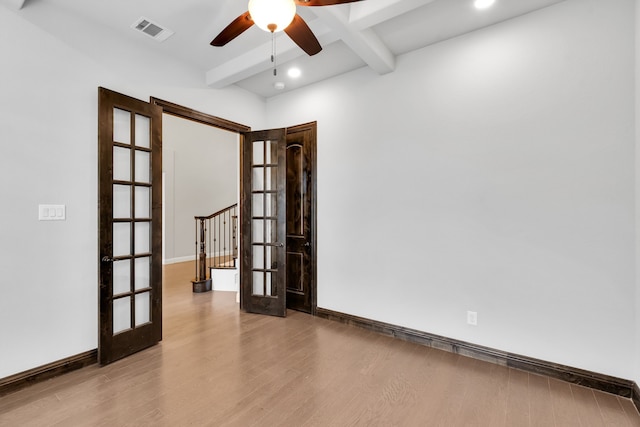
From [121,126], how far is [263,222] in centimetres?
193

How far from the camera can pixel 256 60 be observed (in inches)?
125

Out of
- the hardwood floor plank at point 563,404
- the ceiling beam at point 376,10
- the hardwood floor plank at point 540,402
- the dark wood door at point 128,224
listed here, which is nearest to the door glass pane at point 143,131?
the dark wood door at point 128,224

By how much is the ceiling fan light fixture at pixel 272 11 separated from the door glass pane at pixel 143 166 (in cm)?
200

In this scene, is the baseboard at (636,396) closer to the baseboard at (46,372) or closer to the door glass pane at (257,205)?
the door glass pane at (257,205)

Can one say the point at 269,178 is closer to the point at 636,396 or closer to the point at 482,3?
the point at 482,3

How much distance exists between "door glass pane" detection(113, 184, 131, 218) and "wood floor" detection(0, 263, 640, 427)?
1.36 metres

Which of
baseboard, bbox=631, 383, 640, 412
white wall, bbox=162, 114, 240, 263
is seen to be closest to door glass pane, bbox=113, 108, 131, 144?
baseboard, bbox=631, 383, 640, 412

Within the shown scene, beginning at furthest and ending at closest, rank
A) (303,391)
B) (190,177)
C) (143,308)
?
(190,177) → (143,308) → (303,391)

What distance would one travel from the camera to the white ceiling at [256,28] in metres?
2.43

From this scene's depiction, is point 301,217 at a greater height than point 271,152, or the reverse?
point 271,152

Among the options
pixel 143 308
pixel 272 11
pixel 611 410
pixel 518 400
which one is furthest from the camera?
pixel 143 308

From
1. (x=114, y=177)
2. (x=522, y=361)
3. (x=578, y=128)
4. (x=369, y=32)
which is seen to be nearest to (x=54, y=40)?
(x=114, y=177)

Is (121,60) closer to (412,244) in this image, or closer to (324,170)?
(324,170)

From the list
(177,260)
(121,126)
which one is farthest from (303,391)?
(177,260)
